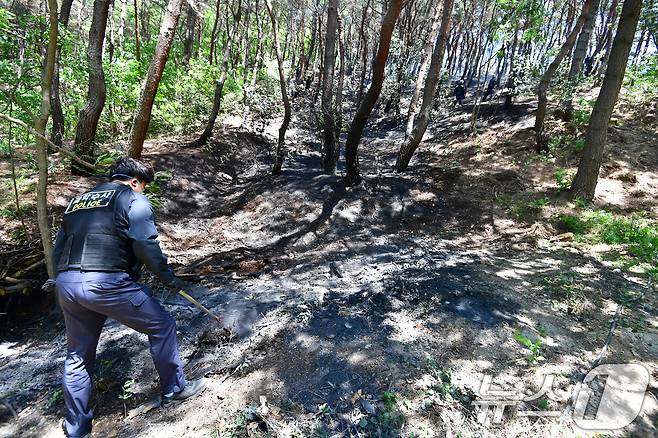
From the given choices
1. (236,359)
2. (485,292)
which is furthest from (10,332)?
(485,292)

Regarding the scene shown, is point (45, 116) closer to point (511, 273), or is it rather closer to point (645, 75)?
point (511, 273)

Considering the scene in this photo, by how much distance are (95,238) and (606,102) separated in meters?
8.24

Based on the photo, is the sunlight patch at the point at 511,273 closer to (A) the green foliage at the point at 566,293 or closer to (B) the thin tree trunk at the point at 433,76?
(A) the green foliage at the point at 566,293

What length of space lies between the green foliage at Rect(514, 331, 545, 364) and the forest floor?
0.05 ft

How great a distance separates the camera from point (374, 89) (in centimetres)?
662

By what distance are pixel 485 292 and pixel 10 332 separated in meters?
5.96

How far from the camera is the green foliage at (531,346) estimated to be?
3.18 metres

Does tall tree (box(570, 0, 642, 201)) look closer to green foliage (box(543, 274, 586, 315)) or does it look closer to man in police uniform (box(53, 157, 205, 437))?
green foliage (box(543, 274, 586, 315))

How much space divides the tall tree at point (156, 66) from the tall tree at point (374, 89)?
2.90 meters

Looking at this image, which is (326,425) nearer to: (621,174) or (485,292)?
(485,292)

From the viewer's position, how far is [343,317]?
12.7ft

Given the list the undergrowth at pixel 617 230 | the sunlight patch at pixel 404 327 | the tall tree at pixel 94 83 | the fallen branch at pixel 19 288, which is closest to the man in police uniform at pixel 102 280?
the sunlight patch at pixel 404 327

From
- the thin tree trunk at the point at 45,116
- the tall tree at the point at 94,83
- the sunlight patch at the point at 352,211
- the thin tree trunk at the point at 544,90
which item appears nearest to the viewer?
the thin tree trunk at the point at 45,116

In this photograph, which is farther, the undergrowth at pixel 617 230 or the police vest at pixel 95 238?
the undergrowth at pixel 617 230
